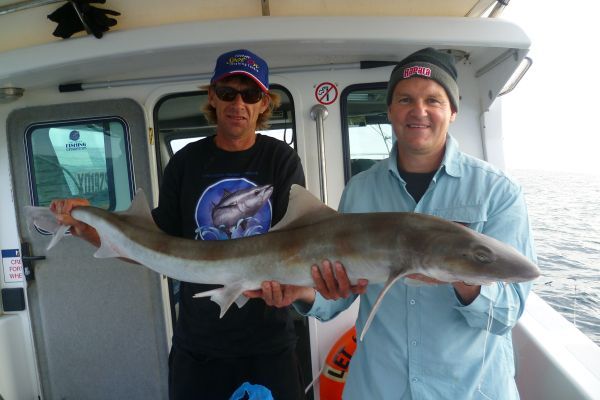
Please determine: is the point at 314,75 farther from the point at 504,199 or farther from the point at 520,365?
the point at 520,365

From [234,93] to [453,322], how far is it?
1696 mm

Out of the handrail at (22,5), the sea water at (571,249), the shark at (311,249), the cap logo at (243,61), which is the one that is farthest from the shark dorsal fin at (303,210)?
the handrail at (22,5)

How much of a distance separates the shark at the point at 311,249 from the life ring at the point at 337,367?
161 cm

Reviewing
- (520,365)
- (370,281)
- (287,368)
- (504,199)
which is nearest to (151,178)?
(287,368)

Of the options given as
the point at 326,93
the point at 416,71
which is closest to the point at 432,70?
the point at 416,71

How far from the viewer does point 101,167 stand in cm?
376

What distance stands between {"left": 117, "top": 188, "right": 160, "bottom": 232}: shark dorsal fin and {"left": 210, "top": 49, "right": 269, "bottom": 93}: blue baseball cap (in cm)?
84

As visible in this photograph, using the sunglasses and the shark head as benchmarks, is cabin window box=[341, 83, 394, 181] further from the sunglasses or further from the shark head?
the shark head

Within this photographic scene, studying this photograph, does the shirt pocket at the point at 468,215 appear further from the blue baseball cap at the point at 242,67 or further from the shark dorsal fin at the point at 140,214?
the shark dorsal fin at the point at 140,214

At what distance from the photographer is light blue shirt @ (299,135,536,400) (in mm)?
1625

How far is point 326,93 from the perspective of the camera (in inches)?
139

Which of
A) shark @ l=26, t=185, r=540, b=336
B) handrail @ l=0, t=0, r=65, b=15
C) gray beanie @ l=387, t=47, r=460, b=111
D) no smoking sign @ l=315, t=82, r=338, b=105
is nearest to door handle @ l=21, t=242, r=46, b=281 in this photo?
shark @ l=26, t=185, r=540, b=336

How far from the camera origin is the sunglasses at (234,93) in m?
2.38

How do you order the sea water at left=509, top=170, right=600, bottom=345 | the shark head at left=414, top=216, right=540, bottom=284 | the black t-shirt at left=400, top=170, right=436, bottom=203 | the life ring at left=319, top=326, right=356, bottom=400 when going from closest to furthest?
the shark head at left=414, top=216, right=540, bottom=284 < the black t-shirt at left=400, top=170, right=436, bottom=203 < the life ring at left=319, top=326, right=356, bottom=400 < the sea water at left=509, top=170, right=600, bottom=345
